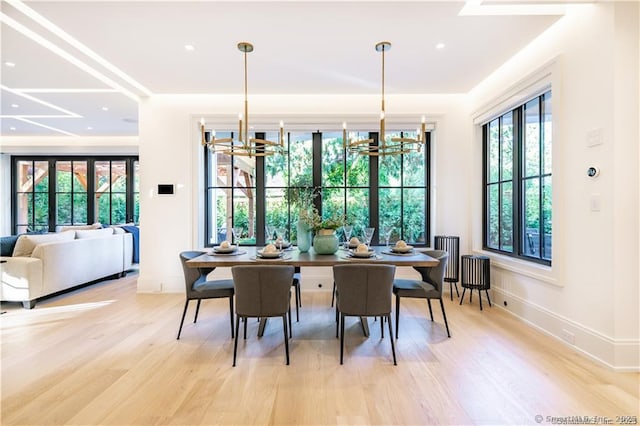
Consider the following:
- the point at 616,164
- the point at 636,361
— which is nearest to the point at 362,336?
the point at 636,361

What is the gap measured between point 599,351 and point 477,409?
1.29 meters

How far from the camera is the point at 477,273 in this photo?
3.81 m

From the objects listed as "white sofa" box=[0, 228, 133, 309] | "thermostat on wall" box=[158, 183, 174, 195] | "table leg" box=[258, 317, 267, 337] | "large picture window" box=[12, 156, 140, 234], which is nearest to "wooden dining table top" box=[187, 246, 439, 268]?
"table leg" box=[258, 317, 267, 337]

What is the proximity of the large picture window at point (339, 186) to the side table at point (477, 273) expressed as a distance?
1.01 metres

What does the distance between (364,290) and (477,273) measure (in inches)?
80.4

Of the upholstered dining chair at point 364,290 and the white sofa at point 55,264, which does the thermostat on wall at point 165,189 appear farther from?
the upholstered dining chair at point 364,290

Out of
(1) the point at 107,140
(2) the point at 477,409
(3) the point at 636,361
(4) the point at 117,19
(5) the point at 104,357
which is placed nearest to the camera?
(2) the point at 477,409

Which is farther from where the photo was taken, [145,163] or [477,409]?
[145,163]

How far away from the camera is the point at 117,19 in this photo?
2.75 meters

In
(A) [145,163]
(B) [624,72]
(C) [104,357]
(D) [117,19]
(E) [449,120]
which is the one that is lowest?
(C) [104,357]

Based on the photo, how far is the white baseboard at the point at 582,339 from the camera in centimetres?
229

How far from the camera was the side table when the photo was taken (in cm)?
376

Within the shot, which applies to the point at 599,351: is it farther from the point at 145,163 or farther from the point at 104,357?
the point at 145,163

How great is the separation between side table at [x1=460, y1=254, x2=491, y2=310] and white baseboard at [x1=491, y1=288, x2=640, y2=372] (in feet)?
1.05
